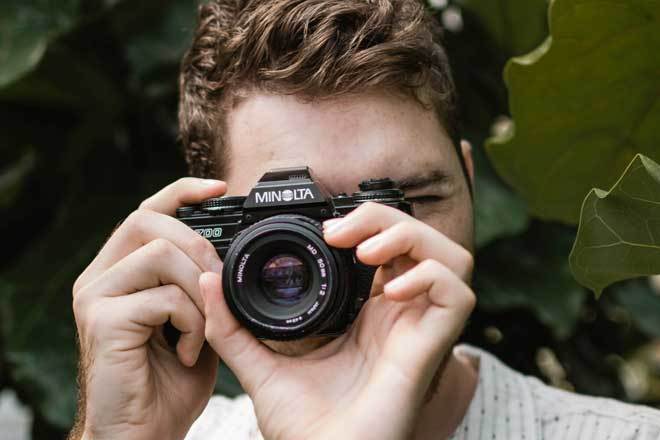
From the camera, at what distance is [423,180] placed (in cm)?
106

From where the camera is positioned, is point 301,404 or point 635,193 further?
point 301,404

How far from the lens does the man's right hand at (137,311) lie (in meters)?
0.91

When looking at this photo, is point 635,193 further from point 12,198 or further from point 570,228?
point 12,198

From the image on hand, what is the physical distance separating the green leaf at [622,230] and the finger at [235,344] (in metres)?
0.35

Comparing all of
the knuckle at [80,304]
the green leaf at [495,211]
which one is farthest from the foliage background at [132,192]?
the knuckle at [80,304]

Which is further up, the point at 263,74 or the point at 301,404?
the point at 263,74

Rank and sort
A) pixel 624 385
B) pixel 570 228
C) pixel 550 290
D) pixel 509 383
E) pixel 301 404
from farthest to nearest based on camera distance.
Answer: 1. pixel 624 385
2. pixel 570 228
3. pixel 550 290
4. pixel 509 383
5. pixel 301 404

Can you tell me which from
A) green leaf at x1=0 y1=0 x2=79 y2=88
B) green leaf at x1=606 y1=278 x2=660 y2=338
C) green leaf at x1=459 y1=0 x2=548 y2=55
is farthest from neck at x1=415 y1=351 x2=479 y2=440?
green leaf at x1=0 y1=0 x2=79 y2=88

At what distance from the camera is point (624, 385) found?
5.65 feet

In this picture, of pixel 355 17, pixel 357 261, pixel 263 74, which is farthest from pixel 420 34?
pixel 357 261

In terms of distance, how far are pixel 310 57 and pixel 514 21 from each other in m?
0.66

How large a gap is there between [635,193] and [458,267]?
19cm

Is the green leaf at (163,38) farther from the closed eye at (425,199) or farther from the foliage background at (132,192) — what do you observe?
the closed eye at (425,199)

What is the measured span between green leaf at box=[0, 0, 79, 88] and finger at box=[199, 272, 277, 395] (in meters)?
0.78
